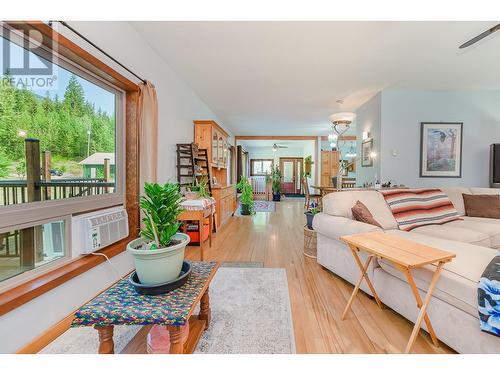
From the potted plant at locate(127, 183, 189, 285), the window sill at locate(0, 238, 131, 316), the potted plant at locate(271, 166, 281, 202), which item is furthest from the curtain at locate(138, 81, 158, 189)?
the potted plant at locate(271, 166, 281, 202)

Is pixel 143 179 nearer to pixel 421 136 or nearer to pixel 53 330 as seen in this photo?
pixel 53 330

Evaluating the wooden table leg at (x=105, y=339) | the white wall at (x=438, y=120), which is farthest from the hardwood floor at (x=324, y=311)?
the white wall at (x=438, y=120)

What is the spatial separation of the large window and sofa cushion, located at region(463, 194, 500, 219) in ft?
14.0

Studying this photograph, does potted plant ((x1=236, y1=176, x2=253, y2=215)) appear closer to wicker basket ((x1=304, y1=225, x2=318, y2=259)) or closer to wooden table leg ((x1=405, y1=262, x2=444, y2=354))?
wicker basket ((x1=304, y1=225, x2=318, y2=259))

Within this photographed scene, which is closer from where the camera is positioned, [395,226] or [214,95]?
[395,226]

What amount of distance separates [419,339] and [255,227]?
345 centimetres

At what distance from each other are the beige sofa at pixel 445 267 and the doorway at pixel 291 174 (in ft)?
28.1

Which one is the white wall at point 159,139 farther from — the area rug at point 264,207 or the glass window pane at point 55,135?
the area rug at point 264,207

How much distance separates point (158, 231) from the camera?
1.18 m

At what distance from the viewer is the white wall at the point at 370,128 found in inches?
165

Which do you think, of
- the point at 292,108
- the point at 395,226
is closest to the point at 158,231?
the point at 395,226

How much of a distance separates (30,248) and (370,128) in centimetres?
513

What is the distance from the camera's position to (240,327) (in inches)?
63.4
